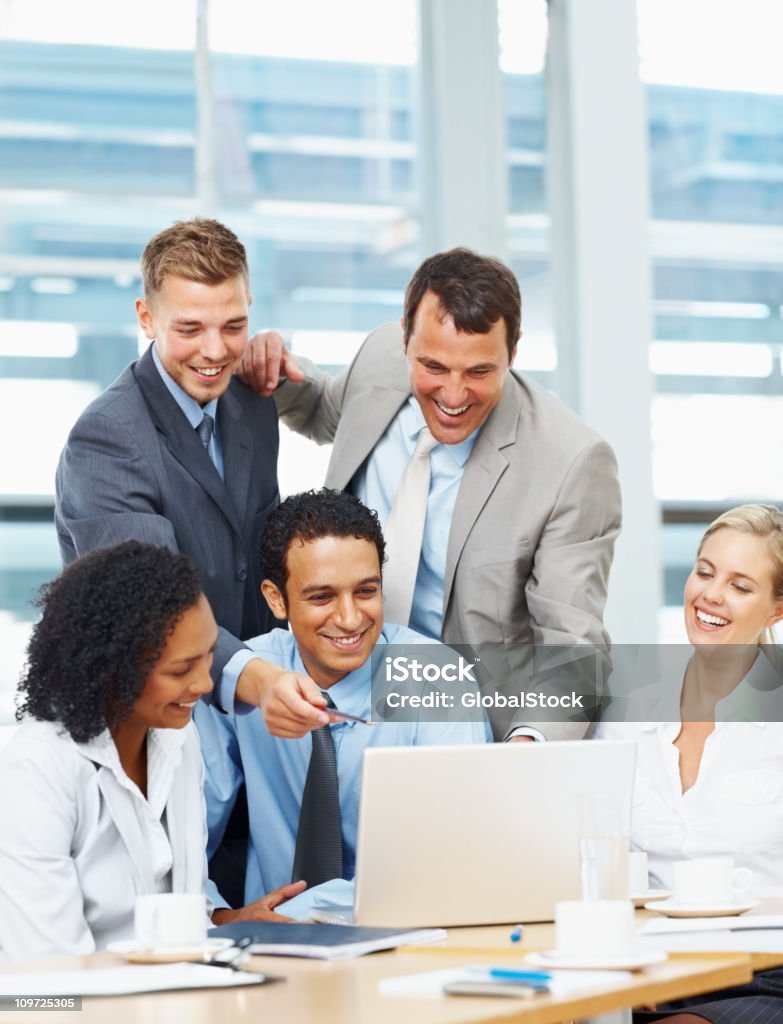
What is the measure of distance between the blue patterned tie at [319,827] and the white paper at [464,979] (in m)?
0.84

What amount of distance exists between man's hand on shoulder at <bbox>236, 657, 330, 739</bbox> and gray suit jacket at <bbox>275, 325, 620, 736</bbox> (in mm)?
599

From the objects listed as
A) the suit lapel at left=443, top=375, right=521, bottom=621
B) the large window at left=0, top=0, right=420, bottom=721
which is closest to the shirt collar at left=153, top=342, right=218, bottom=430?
the suit lapel at left=443, top=375, right=521, bottom=621

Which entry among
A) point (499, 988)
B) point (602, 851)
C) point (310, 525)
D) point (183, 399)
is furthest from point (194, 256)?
point (499, 988)

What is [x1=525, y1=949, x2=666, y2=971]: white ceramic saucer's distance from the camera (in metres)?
1.39

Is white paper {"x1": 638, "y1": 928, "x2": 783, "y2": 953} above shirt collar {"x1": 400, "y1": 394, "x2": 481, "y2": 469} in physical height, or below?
below

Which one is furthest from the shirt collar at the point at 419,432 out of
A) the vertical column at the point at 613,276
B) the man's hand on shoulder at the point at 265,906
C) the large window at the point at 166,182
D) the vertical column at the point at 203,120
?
the vertical column at the point at 203,120

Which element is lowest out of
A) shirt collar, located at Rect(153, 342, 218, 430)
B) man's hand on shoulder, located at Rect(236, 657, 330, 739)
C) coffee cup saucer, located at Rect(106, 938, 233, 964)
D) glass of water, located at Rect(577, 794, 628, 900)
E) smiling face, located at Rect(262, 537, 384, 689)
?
coffee cup saucer, located at Rect(106, 938, 233, 964)

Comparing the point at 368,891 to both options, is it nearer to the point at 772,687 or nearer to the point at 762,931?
the point at 762,931

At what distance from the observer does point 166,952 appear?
1486mm

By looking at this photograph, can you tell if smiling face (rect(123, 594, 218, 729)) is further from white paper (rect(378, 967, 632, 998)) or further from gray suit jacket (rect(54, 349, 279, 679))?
white paper (rect(378, 967, 632, 998))

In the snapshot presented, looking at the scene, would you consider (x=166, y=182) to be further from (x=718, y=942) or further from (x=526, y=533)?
(x=718, y=942)

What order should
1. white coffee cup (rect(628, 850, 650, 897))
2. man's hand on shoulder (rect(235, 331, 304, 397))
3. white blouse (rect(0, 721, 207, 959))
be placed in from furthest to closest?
man's hand on shoulder (rect(235, 331, 304, 397)) → white coffee cup (rect(628, 850, 650, 897)) → white blouse (rect(0, 721, 207, 959))

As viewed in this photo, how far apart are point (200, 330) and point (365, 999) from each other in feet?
4.84

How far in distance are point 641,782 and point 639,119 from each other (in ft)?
11.1
